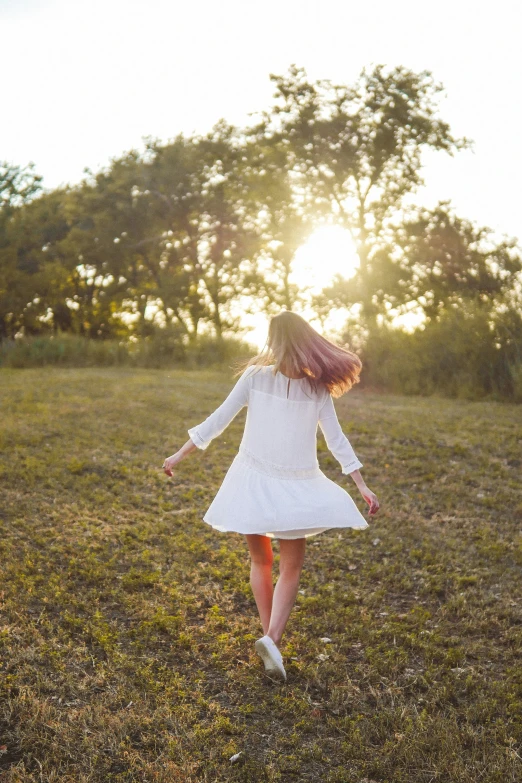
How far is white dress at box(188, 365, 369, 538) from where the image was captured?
4.38m

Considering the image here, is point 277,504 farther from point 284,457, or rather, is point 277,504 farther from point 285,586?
point 285,586

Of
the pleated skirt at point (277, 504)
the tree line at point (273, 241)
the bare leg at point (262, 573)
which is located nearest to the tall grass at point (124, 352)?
the tree line at point (273, 241)

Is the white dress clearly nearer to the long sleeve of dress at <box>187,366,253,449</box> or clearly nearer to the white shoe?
the long sleeve of dress at <box>187,366,253,449</box>

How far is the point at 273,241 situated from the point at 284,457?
106 feet

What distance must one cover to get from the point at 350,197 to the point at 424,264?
6.75 meters

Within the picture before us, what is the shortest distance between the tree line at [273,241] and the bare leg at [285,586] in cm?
1234

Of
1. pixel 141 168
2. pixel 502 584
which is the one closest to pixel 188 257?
pixel 141 168

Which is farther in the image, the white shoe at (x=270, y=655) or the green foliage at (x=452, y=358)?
the green foliage at (x=452, y=358)

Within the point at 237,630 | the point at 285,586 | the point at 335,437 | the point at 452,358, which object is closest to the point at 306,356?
the point at 335,437

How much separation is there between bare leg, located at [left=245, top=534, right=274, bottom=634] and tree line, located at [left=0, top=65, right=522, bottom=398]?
12.3 m

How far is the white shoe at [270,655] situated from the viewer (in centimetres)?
441

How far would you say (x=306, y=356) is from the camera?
4402 mm

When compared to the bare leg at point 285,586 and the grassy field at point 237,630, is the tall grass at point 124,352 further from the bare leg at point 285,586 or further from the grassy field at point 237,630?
the bare leg at point 285,586

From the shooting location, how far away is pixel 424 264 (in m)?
25.5
